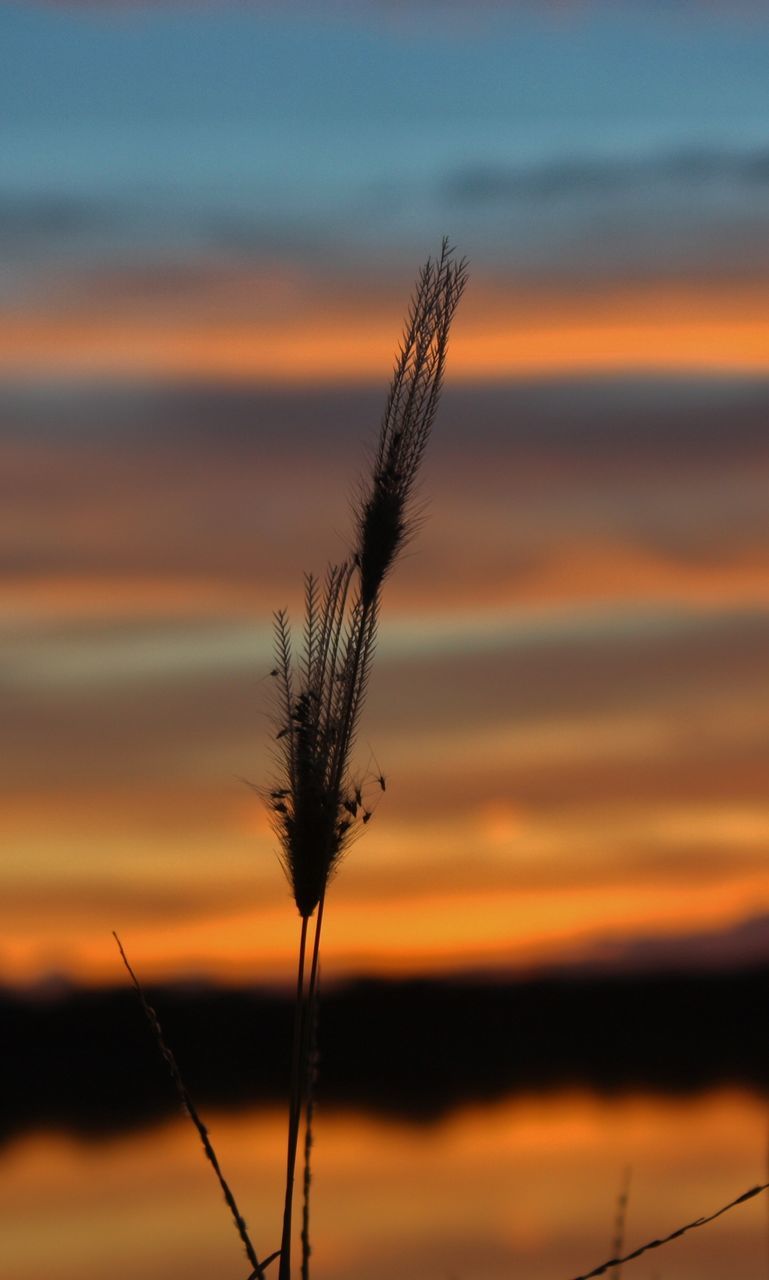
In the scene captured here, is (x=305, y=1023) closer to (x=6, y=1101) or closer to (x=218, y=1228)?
(x=218, y=1228)

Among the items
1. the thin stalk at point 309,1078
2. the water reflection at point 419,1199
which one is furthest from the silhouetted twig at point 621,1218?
the thin stalk at point 309,1078

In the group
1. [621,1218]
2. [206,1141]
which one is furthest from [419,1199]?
[206,1141]

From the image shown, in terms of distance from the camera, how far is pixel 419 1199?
48.6 ft

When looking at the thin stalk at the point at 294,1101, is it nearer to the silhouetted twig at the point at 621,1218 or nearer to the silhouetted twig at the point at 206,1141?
the silhouetted twig at the point at 206,1141

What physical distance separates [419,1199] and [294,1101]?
12.1 m

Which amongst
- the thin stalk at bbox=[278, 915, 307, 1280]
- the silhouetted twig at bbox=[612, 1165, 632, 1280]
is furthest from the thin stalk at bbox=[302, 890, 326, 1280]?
the silhouetted twig at bbox=[612, 1165, 632, 1280]

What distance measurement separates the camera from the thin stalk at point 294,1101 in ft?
10.7

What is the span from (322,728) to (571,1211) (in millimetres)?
9681

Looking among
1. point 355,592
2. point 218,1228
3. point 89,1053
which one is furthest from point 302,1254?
point 89,1053

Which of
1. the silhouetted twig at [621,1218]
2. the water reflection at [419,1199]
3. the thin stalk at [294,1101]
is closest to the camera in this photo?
the thin stalk at [294,1101]

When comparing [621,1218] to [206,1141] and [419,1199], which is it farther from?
[419,1199]

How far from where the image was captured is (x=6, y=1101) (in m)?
36.5

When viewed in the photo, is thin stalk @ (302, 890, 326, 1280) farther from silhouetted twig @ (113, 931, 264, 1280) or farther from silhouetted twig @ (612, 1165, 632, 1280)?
silhouetted twig @ (612, 1165, 632, 1280)

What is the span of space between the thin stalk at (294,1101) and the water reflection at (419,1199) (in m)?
0.35
